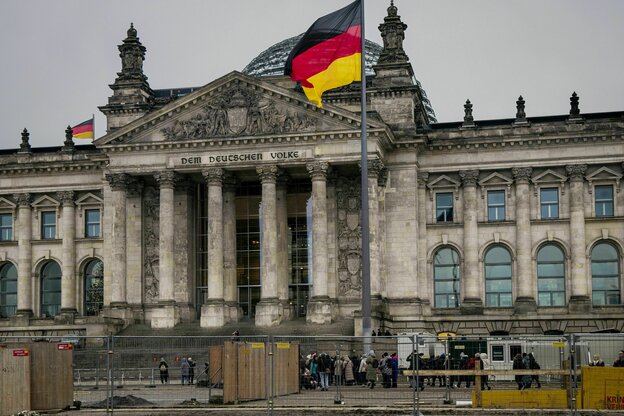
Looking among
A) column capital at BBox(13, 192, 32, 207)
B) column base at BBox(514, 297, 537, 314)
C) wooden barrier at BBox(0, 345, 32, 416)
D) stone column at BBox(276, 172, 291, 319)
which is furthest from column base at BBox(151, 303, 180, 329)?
wooden barrier at BBox(0, 345, 32, 416)

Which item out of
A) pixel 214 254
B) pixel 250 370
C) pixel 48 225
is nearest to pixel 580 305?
pixel 214 254

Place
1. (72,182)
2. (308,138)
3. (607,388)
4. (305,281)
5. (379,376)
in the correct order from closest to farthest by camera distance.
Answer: (607,388)
(379,376)
(308,138)
(305,281)
(72,182)

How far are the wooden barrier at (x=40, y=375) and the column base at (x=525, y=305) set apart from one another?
38.5 meters

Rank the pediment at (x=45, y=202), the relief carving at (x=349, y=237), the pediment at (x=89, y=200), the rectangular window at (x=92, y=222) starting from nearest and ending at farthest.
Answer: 1. the relief carving at (x=349, y=237)
2. the pediment at (x=89, y=200)
3. the rectangular window at (x=92, y=222)
4. the pediment at (x=45, y=202)

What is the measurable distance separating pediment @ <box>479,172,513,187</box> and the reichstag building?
15cm

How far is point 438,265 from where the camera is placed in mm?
70312

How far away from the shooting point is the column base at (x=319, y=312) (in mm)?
64750

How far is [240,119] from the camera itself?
67375mm

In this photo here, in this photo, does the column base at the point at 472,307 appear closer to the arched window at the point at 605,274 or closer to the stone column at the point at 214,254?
the arched window at the point at 605,274

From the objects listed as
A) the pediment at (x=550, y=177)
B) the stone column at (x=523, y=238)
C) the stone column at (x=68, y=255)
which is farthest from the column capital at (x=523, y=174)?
the stone column at (x=68, y=255)

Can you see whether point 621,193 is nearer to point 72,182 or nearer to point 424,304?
point 424,304

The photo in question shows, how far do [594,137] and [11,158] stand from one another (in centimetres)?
4017

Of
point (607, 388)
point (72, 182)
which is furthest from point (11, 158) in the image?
point (607, 388)

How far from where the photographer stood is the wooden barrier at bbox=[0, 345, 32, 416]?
33.1 m
